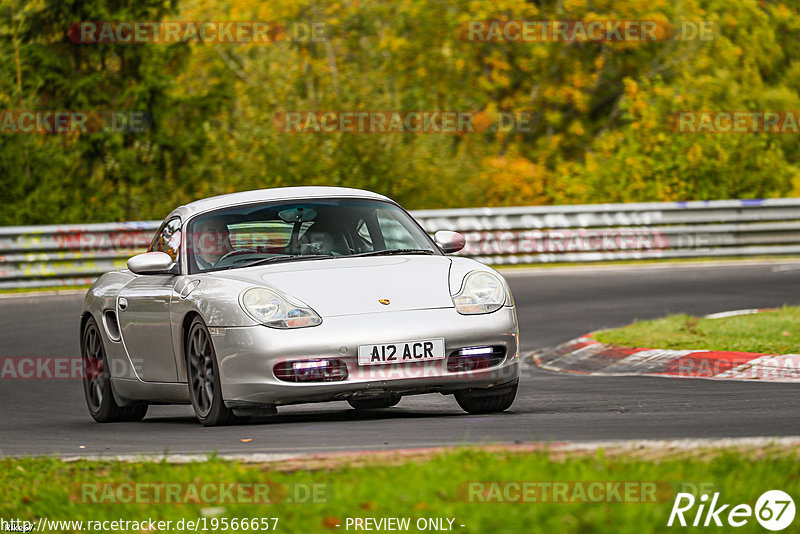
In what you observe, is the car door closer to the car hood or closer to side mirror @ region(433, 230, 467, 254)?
the car hood

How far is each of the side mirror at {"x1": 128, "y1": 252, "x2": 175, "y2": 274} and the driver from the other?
0.66ft

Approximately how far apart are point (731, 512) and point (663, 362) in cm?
675

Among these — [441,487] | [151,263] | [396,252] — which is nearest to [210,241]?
[151,263]

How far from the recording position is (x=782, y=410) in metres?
8.00

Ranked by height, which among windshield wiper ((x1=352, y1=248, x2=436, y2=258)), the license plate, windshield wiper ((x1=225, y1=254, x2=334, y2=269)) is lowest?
the license plate

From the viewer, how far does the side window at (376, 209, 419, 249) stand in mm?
9508

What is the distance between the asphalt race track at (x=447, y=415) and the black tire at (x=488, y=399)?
0.08m

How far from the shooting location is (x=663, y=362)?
458 inches

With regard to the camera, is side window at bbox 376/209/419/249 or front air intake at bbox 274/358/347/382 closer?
front air intake at bbox 274/358/347/382

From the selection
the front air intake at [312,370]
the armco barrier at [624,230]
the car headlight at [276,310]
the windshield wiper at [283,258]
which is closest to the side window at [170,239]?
the windshield wiper at [283,258]

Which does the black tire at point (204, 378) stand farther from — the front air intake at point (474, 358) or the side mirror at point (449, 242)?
the side mirror at point (449, 242)

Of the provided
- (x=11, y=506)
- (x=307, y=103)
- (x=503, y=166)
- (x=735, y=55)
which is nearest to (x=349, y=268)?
(x=11, y=506)

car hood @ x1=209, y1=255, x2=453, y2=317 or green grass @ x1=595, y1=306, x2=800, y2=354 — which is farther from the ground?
car hood @ x1=209, y1=255, x2=453, y2=317


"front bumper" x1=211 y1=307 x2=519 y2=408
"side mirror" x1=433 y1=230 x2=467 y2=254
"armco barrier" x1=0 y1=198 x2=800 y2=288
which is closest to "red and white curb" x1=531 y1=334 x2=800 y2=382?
"side mirror" x1=433 y1=230 x2=467 y2=254
